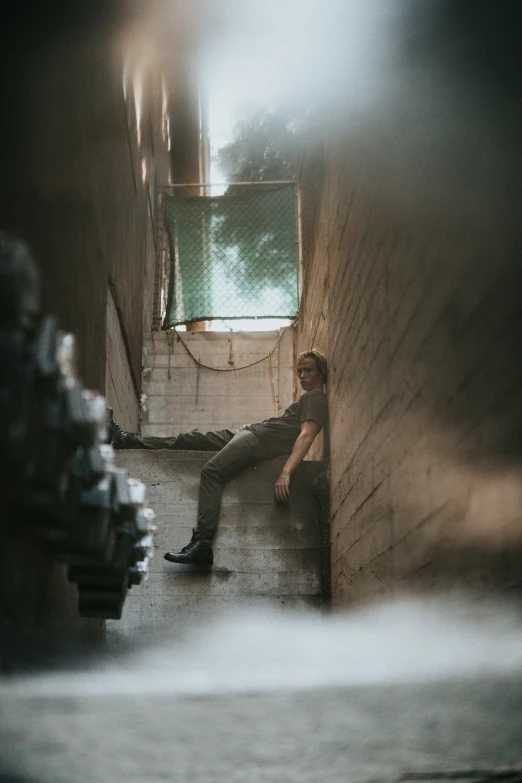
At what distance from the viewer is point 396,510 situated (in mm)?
3090

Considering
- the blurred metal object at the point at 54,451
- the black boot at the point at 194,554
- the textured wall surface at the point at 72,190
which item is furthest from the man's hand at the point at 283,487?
the blurred metal object at the point at 54,451

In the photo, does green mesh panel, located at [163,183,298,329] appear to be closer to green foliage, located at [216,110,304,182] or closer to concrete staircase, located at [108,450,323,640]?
green foliage, located at [216,110,304,182]

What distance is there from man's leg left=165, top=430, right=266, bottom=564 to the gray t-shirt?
2.9 inches

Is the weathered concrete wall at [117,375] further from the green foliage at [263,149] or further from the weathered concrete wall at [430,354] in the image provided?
the green foliage at [263,149]

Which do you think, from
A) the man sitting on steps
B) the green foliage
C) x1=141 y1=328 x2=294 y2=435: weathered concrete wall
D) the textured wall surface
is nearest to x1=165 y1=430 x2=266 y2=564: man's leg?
the man sitting on steps

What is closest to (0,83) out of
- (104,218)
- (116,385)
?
(104,218)

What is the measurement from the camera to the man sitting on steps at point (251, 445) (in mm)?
4734

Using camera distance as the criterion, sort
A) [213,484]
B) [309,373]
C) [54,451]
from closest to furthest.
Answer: [54,451] < [213,484] < [309,373]

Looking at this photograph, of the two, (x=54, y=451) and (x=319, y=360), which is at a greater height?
(x=54, y=451)

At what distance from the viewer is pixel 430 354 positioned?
2.65 metres

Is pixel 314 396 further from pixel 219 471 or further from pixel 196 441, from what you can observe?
pixel 196 441

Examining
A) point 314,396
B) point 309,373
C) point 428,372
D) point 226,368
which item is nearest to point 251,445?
point 314,396

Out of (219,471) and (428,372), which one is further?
(219,471)

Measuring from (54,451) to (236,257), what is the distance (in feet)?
25.9
